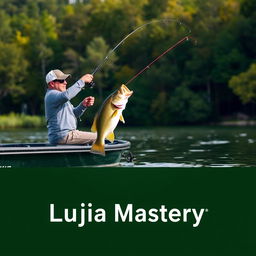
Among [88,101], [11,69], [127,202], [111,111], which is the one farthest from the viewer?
[11,69]

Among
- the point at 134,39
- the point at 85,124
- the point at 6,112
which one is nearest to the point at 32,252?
the point at 85,124

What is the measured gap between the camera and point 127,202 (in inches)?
199

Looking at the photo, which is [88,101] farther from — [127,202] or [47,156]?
[127,202]

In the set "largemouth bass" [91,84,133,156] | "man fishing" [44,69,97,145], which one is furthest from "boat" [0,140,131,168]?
"largemouth bass" [91,84,133,156]

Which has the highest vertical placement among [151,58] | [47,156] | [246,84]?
[151,58]

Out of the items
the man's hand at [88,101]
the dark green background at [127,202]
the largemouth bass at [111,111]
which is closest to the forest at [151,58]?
the man's hand at [88,101]

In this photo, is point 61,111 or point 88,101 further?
point 61,111

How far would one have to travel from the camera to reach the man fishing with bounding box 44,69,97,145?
35.5 feet

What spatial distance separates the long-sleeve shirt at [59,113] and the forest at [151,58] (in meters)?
42.0

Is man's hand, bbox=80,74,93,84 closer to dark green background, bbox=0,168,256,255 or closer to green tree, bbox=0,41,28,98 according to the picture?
dark green background, bbox=0,168,256,255

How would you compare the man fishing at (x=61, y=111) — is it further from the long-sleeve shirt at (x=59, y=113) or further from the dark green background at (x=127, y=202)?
the dark green background at (x=127, y=202)

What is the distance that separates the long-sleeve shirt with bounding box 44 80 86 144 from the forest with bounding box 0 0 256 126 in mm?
41976

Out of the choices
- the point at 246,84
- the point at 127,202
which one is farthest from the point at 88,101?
the point at 246,84

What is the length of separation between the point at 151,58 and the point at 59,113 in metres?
54.1
